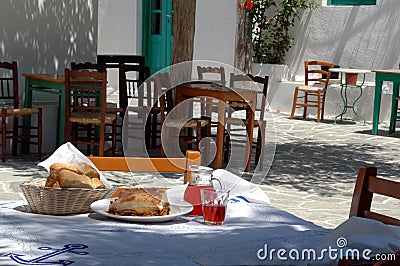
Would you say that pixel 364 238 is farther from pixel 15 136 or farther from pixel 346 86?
pixel 346 86

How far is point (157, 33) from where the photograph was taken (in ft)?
46.4

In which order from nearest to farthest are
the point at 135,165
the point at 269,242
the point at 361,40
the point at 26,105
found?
the point at 269,242 → the point at 135,165 → the point at 26,105 → the point at 361,40

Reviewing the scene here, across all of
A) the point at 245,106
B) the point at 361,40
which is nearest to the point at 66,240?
the point at 245,106

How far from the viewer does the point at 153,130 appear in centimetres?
869

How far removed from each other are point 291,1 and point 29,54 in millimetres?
5790

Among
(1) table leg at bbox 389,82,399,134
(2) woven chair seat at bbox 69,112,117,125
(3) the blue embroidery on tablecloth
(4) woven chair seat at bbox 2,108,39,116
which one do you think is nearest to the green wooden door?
(1) table leg at bbox 389,82,399,134

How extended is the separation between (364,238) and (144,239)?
0.70 m

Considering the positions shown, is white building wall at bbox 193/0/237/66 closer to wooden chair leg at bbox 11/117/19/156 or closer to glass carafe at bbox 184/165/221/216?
wooden chair leg at bbox 11/117/19/156

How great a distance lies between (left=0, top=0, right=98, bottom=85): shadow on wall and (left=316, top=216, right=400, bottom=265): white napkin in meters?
6.95

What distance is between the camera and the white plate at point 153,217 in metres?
2.50

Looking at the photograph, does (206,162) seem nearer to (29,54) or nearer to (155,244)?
(155,244)

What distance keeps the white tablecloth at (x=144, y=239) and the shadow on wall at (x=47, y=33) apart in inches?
240

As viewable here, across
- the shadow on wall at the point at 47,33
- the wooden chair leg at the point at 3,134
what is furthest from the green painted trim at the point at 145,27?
the wooden chair leg at the point at 3,134

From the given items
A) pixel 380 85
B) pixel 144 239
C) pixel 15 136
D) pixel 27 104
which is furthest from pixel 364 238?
pixel 380 85
